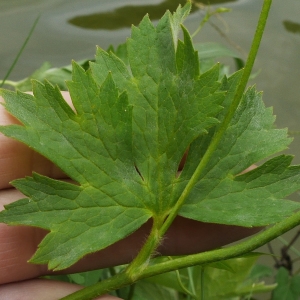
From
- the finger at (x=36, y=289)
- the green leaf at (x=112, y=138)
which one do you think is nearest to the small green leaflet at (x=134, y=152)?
the green leaf at (x=112, y=138)

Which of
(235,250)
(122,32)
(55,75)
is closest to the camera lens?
(235,250)

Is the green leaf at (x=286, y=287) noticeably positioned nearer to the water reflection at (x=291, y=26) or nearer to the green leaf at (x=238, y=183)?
the green leaf at (x=238, y=183)

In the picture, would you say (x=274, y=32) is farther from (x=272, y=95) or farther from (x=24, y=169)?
(x=24, y=169)

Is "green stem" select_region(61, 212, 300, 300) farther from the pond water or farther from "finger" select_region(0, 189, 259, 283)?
the pond water

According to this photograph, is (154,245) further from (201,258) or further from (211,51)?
(211,51)

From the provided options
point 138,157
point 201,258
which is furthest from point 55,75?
point 201,258

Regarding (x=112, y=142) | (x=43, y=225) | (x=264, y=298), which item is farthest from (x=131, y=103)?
(x=264, y=298)
